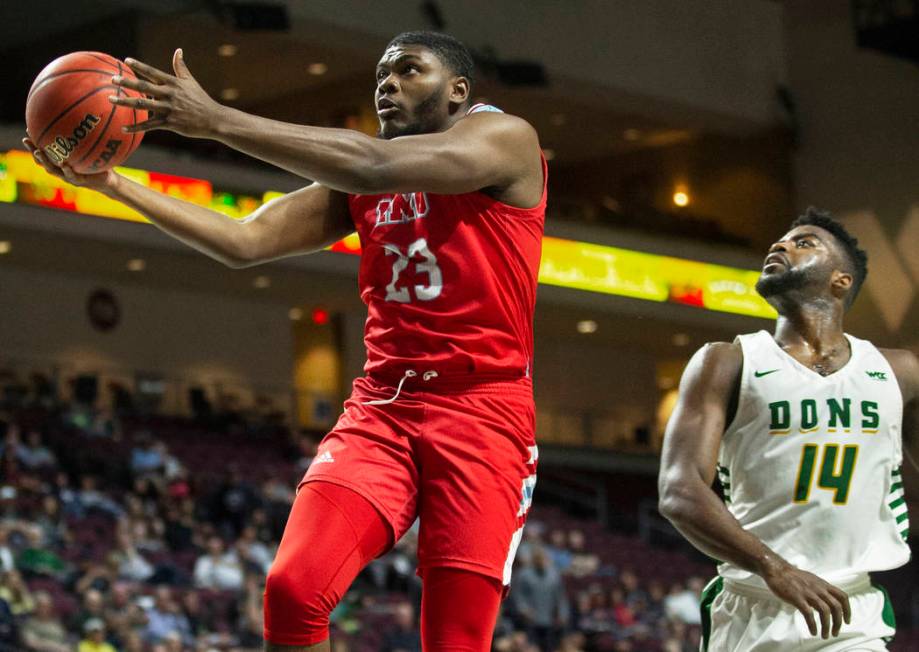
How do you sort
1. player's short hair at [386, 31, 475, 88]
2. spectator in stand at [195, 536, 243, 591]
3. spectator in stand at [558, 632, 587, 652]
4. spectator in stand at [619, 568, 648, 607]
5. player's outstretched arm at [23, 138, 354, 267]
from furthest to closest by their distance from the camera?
1. spectator in stand at [619, 568, 648, 607]
2. spectator in stand at [558, 632, 587, 652]
3. spectator in stand at [195, 536, 243, 591]
4. player's outstretched arm at [23, 138, 354, 267]
5. player's short hair at [386, 31, 475, 88]

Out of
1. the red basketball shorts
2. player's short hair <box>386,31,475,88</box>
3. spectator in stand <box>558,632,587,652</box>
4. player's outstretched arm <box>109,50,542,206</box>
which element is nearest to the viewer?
player's outstretched arm <box>109,50,542,206</box>

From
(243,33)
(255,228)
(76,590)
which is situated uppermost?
(243,33)

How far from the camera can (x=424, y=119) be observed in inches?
157

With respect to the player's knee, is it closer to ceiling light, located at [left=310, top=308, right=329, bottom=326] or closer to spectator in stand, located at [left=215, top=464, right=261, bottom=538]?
spectator in stand, located at [left=215, top=464, right=261, bottom=538]

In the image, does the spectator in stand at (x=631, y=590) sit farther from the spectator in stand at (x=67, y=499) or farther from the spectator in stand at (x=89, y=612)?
the spectator in stand at (x=89, y=612)

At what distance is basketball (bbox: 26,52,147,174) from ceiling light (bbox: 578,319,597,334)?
23872 millimetres

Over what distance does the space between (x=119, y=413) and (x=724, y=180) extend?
13919mm

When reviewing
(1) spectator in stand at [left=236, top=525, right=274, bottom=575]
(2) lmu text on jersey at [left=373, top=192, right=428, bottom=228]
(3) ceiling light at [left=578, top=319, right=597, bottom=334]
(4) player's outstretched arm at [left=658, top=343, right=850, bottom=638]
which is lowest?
(1) spectator in stand at [left=236, top=525, right=274, bottom=575]

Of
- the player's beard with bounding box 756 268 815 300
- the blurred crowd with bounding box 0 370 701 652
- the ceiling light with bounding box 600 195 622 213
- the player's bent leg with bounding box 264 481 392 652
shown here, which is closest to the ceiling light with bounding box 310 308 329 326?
the ceiling light with bounding box 600 195 622 213

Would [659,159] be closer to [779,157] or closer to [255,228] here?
[779,157]

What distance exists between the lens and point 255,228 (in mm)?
4195

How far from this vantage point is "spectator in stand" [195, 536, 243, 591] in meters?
13.2

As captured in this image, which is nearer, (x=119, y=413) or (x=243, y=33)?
(x=119, y=413)

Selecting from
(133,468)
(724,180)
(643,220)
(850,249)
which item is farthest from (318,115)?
(850,249)
